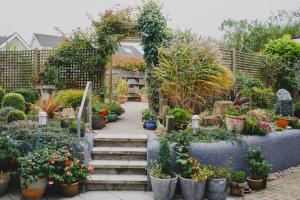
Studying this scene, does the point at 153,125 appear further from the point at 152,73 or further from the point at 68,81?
the point at 68,81

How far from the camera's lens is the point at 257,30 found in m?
18.9

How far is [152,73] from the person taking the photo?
345 inches

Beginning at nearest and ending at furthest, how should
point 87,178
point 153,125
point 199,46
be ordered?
point 87,178 < point 153,125 < point 199,46

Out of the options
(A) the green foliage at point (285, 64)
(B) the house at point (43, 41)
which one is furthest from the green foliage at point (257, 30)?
(B) the house at point (43, 41)

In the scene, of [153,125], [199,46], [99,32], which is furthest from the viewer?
[99,32]

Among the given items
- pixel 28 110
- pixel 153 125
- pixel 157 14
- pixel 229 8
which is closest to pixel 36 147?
pixel 153 125

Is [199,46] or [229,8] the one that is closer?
[199,46]

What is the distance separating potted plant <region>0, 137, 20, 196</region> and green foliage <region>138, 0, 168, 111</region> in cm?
437

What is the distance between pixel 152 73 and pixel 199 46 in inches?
56.9

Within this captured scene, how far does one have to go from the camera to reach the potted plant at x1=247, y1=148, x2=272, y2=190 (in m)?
5.59

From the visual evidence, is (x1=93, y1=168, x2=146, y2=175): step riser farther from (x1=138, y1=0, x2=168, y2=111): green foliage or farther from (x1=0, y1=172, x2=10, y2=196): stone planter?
(x1=138, y1=0, x2=168, y2=111): green foliage

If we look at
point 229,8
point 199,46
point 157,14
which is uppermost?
point 229,8

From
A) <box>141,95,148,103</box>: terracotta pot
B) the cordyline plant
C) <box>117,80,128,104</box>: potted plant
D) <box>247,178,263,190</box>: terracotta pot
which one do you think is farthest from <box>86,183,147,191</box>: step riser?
<box>141,95,148,103</box>: terracotta pot

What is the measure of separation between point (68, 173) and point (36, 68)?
6.07 m
